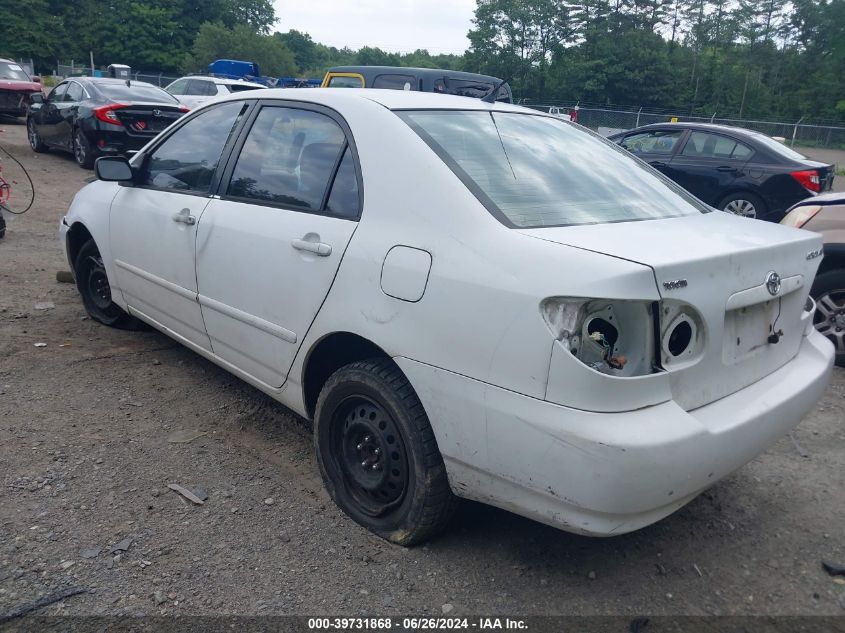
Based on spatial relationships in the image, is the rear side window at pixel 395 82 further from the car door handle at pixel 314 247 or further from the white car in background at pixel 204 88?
the car door handle at pixel 314 247

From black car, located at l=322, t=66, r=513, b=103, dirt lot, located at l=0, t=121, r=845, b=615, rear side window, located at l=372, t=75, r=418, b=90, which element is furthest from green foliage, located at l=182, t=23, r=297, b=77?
dirt lot, located at l=0, t=121, r=845, b=615

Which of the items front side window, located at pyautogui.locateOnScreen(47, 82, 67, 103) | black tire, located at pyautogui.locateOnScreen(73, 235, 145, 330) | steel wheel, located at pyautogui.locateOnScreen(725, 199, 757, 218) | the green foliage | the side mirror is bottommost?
black tire, located at pyautogui.locateOnScreen(73, 235, 145, 330)

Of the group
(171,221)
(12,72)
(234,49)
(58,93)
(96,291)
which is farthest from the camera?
(234,49)

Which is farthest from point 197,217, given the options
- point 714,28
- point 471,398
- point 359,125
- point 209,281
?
point 714,28

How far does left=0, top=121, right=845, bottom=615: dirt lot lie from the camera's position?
8.28 feet

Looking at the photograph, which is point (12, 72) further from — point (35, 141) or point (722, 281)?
point (722, 281)

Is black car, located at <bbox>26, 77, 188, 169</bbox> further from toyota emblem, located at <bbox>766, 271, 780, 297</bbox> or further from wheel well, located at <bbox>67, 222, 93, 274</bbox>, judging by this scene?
toyota emblem, located at <bbox>766, 271, 780, 297</bbox>

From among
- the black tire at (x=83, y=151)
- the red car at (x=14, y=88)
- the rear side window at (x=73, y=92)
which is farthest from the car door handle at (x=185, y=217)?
the red car at (x=14, y=88)

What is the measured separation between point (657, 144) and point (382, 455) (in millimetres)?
9394

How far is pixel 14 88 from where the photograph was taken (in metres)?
17.9

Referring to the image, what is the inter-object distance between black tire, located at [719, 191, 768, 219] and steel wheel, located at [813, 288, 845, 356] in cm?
526

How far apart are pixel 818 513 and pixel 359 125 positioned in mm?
2616

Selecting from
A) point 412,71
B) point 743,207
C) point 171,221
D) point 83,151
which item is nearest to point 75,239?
point 171,221

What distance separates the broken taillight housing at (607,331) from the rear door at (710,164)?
8.77 metres
